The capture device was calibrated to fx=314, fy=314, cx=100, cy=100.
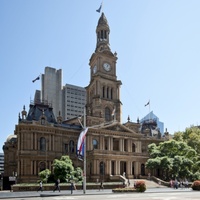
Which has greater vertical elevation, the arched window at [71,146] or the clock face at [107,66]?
the clock face at [107,66]

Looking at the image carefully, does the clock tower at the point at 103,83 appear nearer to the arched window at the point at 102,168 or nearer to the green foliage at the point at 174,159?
the arched window at the point at 102,168

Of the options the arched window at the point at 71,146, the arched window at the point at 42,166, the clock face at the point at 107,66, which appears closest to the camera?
the arched window at the point at 42,166

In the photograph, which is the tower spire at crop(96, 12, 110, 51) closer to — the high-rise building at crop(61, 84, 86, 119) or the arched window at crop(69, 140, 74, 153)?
the arched window at crop(69, 140, 74, 153)

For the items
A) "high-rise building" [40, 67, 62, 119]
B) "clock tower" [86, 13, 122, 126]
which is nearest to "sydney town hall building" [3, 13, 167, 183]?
"clock tower" [86, 13, 122, 126]

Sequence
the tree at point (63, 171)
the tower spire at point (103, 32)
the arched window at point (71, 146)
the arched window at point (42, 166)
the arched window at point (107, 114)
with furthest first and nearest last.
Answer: the tower spire at point (103, 32) < the arched window at point (107, 114) < the arched window at point (71, 146) < the arched window at point (42, 166) < the tree at point (63, 171)

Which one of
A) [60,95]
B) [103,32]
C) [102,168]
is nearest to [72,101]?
[60,95]

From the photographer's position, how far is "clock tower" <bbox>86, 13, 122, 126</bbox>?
8144 centimetres

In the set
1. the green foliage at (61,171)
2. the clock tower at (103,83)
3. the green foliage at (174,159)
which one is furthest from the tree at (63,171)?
the clock tower at (103,83)

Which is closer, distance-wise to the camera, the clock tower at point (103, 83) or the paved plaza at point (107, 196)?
the paved plaza at point (107, 196)

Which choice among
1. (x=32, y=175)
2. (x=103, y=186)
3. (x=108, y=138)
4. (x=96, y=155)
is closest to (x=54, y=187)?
(x=103, y=186)

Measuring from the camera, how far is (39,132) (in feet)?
219

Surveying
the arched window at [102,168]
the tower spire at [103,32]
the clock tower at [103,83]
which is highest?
the tower spire at [103,32]

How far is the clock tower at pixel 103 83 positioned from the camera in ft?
267

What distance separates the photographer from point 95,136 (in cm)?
7412
